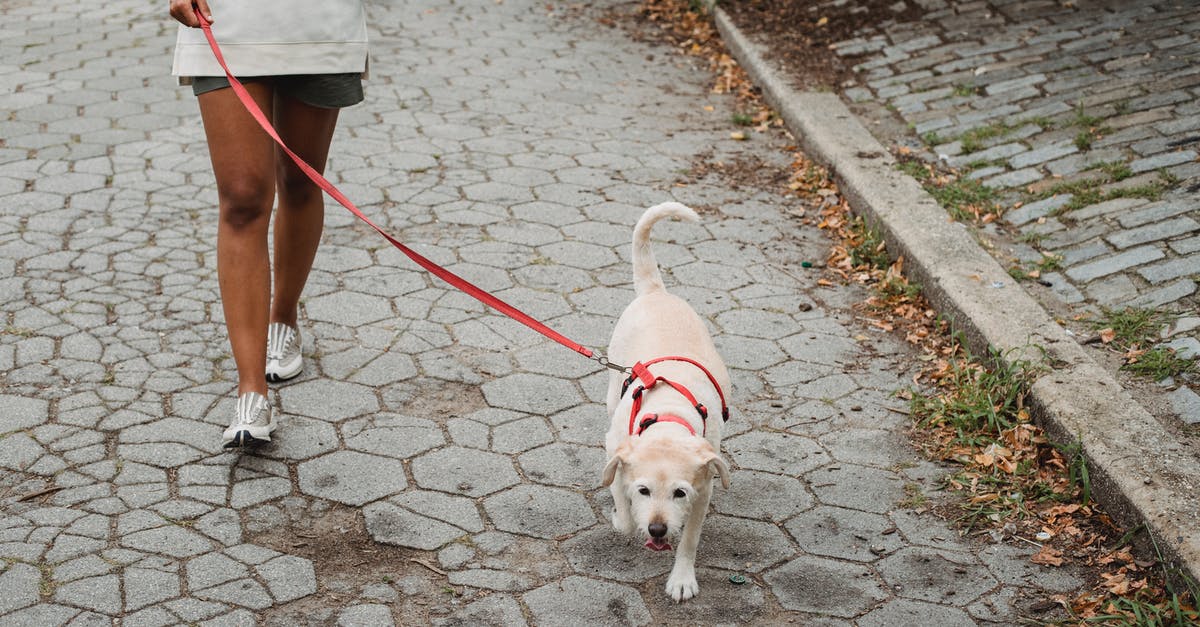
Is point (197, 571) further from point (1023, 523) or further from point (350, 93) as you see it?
point (1023, 523)

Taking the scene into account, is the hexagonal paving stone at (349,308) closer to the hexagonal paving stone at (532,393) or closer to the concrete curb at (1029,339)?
the hexagonal paving stone at (532,393)

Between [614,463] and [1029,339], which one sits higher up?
[614,463]

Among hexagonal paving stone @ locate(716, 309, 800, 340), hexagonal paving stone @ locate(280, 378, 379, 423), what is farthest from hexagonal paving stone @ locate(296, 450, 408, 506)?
hexagonal paving stone @ locate(716, 309, 800, 340)

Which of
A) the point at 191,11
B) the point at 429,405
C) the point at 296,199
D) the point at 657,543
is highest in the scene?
the point at 191,11

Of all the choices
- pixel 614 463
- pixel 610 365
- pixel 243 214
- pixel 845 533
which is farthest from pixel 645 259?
pixel 243 214

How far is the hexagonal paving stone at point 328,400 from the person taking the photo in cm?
437

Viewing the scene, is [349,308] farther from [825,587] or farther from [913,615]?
[913,615]

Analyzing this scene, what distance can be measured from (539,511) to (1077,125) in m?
4.38

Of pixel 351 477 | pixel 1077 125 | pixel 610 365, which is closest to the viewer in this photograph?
pixel 610 365

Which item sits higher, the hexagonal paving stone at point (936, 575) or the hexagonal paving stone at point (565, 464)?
the hexagonal paving stone at point (936, 575)

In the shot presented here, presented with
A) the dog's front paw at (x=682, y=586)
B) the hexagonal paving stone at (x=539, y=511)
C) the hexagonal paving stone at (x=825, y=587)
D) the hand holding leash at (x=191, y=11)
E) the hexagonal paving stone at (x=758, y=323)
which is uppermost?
the hand holding leash at (x=191, y=11)

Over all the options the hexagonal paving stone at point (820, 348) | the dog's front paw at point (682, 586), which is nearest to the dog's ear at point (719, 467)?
the dog's front paw at point (682, 586)

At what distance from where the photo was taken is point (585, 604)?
3400 mm

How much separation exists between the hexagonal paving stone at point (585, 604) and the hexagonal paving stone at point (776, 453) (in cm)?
89
